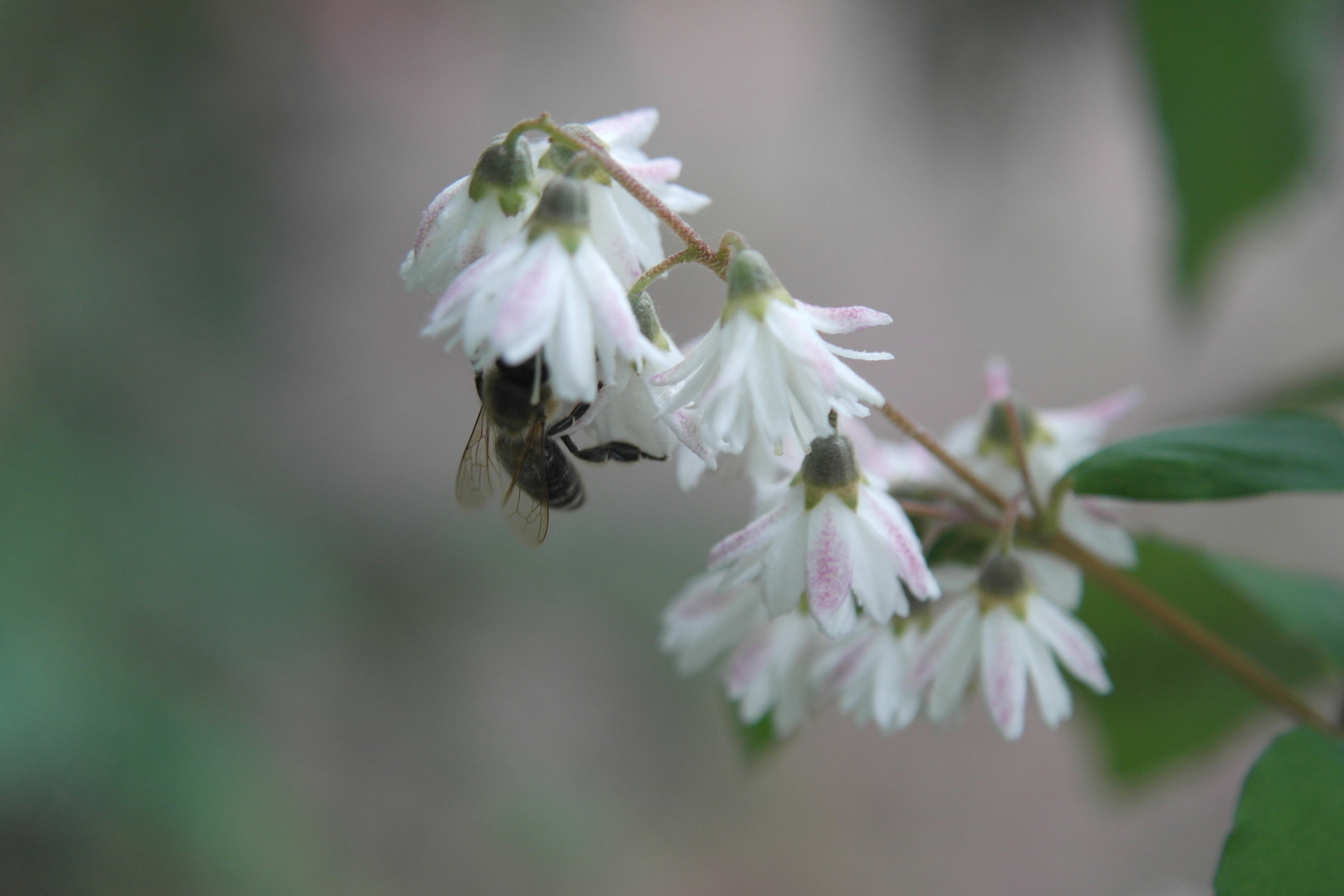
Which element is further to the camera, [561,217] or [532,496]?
[532,496]

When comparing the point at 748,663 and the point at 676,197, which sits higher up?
the point at 676,197

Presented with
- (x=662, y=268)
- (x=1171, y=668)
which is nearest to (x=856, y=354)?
(x=662, y=268)

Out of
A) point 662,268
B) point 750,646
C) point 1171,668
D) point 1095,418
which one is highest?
point 662,268

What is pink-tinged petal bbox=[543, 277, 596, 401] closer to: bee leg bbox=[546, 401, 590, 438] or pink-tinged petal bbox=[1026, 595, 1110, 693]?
bee leg bbox=[546, 401, 590, 438]

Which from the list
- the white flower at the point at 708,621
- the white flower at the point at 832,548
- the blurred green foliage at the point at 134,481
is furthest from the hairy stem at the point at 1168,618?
the blurred green foliage at the point at 134,481

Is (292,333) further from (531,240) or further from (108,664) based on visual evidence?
(531,240)

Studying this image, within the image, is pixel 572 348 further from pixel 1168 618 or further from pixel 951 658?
pixel 1168 618

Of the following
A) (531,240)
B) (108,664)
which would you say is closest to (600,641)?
(108,664)
